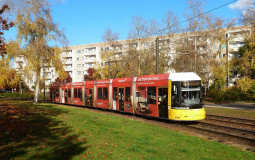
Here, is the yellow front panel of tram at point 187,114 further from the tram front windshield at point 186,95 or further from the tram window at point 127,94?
the tram window at point 127,94

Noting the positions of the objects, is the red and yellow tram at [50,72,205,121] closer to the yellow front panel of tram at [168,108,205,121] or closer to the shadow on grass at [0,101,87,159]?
the yellow front panel of tram at [168,108,205,121]

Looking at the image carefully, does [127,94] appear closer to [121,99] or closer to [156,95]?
[121,99]

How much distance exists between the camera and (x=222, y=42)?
3192cm

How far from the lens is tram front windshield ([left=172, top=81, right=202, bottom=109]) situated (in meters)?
12.2

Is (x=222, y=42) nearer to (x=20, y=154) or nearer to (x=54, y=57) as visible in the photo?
(x=54, y=57)

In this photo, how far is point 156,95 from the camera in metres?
13.9

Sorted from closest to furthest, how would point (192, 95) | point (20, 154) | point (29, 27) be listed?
point (20, 154)
point (192, 95)
point (29, 27)

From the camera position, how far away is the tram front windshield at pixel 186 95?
40.1 feet

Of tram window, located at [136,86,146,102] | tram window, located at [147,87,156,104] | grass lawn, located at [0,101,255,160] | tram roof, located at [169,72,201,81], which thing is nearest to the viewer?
grass lawn, located at [0,101,255,160]

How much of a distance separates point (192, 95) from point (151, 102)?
3.03 m

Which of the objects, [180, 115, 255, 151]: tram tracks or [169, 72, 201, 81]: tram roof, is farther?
[169, 72, 201, 81]: tram roof

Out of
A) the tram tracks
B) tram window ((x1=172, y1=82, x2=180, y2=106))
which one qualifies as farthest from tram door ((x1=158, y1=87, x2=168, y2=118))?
the tram tracks

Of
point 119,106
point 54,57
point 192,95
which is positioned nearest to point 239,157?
point 192,95

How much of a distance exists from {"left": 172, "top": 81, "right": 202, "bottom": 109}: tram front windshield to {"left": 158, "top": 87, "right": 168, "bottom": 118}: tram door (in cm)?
66
